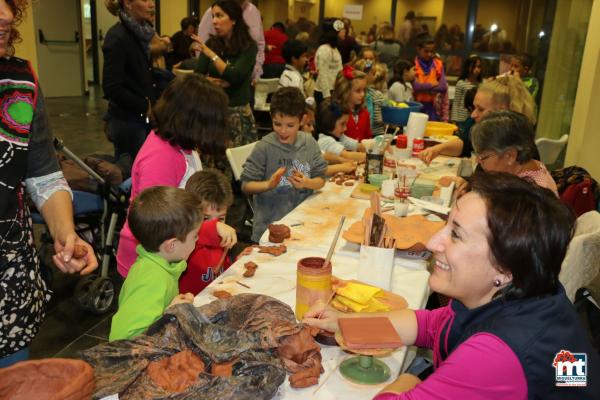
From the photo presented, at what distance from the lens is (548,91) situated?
781cm

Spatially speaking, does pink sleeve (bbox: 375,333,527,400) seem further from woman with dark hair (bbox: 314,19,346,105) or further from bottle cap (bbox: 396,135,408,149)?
woman with dark hair (bbox: 314,19,346,105)

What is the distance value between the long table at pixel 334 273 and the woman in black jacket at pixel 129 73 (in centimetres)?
163

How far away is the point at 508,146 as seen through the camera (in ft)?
8.79

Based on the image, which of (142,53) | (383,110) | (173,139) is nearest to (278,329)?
(173,139)

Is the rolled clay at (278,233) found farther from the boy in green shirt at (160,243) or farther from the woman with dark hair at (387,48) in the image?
the woman with dark hair at (387,48)

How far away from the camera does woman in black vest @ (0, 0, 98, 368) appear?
1.39m

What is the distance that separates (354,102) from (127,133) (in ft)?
5.87

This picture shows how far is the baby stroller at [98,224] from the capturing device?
319 cm

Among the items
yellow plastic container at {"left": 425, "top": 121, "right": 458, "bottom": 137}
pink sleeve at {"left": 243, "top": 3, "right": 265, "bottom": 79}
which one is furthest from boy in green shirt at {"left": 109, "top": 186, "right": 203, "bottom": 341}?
pink sleeve at {"left": 243, "top": 3, "right": 265, "bottom": 79}

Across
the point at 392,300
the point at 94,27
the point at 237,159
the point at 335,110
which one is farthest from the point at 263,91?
the point at 94,27

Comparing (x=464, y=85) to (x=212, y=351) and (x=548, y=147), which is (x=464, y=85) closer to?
(x=548, y=147)

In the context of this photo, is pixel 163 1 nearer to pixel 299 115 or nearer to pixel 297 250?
pixel 299 115

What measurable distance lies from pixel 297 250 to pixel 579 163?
372 cm

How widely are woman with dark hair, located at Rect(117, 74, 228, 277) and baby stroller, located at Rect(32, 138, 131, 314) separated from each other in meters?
1.04
